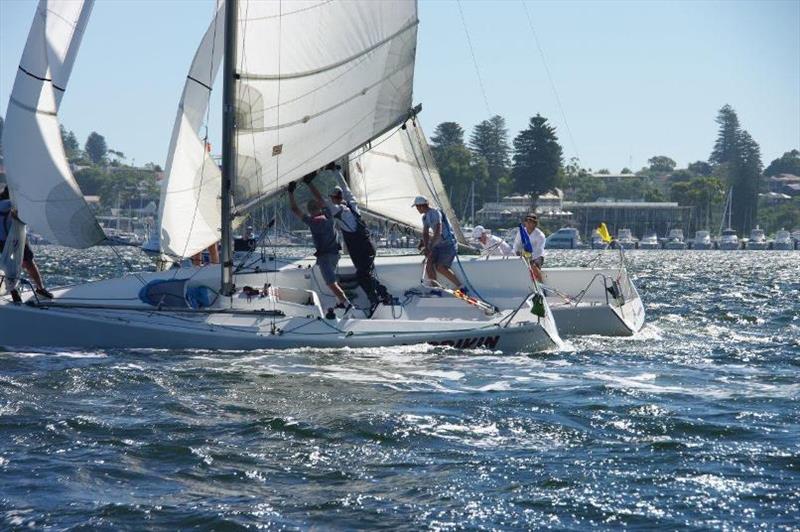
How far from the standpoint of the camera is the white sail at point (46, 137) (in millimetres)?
15133

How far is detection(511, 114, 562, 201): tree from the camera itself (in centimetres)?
11812

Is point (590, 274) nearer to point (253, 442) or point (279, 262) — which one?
point (279, 262)

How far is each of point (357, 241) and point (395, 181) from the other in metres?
5.93

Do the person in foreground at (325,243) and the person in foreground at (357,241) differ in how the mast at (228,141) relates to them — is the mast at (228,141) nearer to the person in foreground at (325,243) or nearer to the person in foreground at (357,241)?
the person in foreground at (325,243)

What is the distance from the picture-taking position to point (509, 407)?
468 inches

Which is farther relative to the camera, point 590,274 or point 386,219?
point 386,219

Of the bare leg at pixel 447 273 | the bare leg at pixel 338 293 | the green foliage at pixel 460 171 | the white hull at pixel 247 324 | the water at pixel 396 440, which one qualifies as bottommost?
the water at pixel 396 440

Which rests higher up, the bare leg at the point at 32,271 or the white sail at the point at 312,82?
the white sail at the point at 312,82

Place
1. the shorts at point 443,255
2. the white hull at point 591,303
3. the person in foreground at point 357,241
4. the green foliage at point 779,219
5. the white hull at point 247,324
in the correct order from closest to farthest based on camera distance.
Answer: the white hull at point 247,324
the person in foreground at point 357,241
the shorts at point 443,255
the white hull at point 591,303
the green foliage at point 779,219

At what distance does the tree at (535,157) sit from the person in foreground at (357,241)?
334 ft

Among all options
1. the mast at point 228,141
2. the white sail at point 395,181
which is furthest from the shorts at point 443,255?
the white sail at point 395,181

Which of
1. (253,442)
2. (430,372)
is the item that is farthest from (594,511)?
(430,372)

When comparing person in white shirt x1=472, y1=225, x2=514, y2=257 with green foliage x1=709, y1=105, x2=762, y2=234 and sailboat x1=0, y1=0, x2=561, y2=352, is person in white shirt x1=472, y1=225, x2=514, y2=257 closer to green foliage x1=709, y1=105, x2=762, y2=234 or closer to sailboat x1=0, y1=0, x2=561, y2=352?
sailboat x1=0, y1=0, x2=561, y2=352

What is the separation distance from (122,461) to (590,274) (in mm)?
12017
